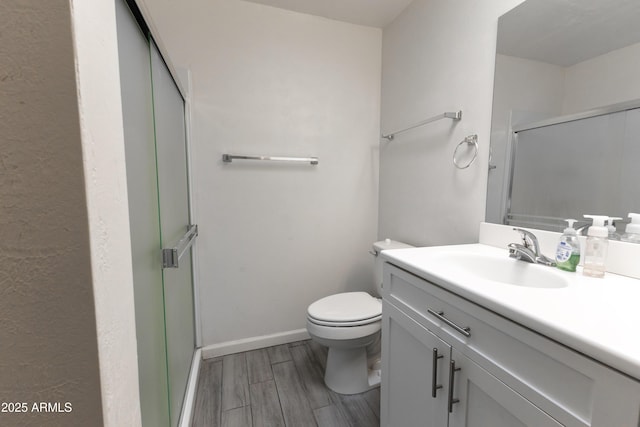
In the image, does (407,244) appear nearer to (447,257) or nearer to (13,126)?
(447,257)

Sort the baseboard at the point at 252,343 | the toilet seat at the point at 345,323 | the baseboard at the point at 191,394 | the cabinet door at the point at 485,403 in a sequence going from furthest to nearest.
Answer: the baseboard at the point at 252,343 → the toilet seat at the point at 345,323 → the baseboard at the point at 191,394 → the cabinet door at the point at 485,403

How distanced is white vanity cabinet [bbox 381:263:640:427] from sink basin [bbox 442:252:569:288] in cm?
19

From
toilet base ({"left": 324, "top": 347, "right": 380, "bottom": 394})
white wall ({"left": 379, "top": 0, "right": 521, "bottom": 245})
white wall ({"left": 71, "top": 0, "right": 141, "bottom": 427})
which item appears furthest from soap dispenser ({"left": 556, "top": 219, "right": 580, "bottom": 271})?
white wall ({"left": 71, "top": 0, "right": 141, "bottom": 427})

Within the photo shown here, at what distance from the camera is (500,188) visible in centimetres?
117

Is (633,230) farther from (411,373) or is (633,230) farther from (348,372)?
(348,372)

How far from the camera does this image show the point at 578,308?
1.88 feet

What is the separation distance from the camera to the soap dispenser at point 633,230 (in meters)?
0.78

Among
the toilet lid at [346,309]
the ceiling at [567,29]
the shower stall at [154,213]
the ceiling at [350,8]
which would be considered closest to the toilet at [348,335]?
the toilet lid at [346,309]

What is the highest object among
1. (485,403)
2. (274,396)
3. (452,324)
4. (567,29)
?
(567,29)

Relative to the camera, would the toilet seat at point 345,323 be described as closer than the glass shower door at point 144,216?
No

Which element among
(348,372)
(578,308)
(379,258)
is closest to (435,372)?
(578,308)

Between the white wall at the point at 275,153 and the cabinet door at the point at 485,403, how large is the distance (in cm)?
127

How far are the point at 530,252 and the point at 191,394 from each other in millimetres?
1640

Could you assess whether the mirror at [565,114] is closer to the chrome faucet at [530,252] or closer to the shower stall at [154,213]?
the chrome faucet at [530,252]
